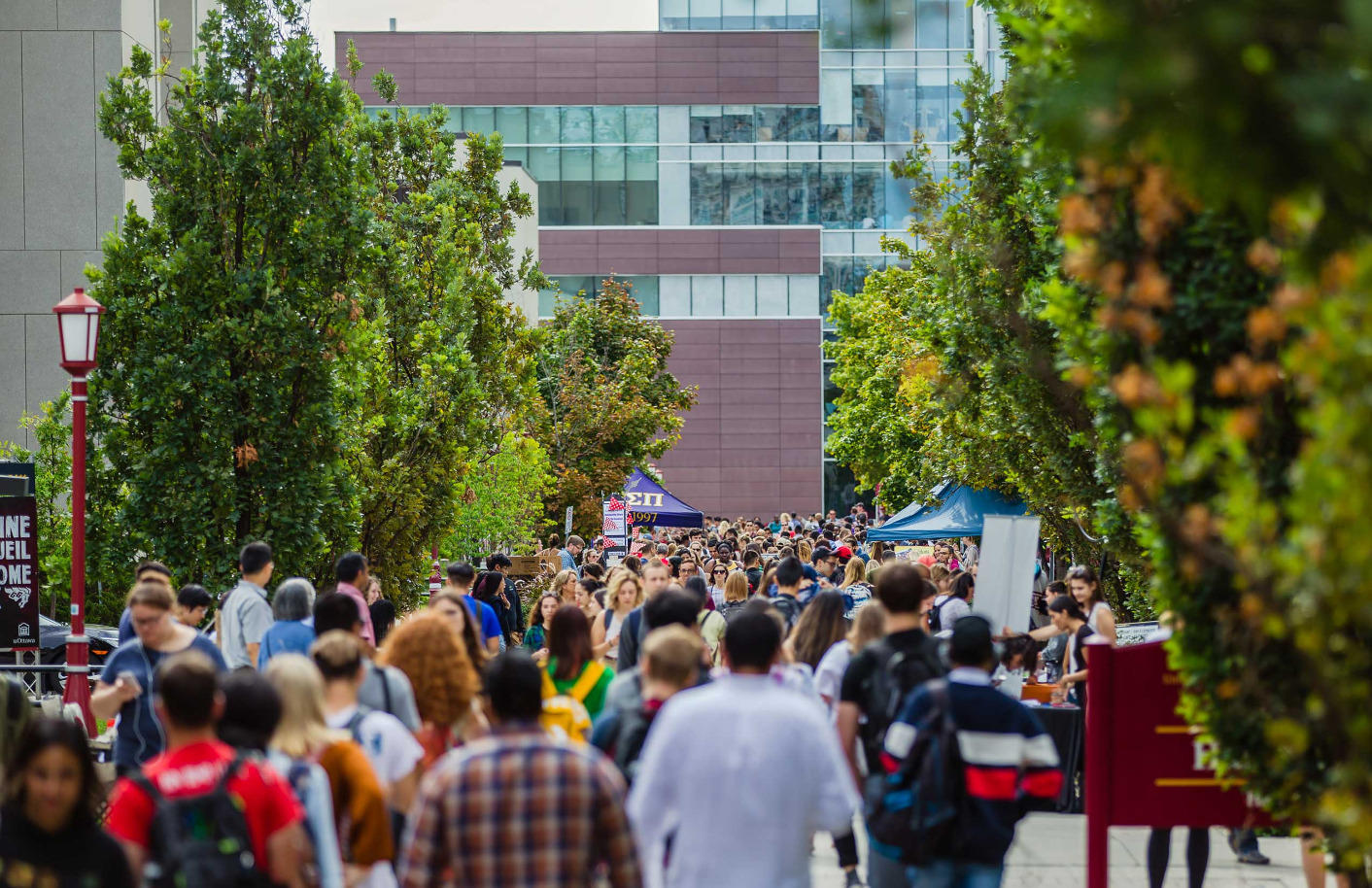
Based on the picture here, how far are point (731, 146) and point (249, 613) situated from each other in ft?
200

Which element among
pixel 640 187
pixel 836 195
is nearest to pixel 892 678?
pixel 836 195

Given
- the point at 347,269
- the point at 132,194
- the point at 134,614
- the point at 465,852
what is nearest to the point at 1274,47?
the point at 465,852

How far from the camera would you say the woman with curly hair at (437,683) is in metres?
6.57

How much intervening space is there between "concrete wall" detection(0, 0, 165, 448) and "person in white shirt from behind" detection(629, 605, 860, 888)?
984 inches

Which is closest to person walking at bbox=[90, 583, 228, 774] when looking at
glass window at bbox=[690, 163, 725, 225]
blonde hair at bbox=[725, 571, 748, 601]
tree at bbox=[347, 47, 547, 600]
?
A: blonde hair at bbox=[725, 571, 748, 601]

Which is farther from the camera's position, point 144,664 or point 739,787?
point 144,664

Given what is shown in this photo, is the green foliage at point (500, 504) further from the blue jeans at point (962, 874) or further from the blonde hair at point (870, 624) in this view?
the blue jeans at point (962, 874)

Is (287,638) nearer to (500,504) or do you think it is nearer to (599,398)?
(500,504)

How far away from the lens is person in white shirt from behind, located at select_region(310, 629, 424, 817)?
5.89 m

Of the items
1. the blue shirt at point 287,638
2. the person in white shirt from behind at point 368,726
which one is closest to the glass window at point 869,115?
the blue shirt at point 287,638

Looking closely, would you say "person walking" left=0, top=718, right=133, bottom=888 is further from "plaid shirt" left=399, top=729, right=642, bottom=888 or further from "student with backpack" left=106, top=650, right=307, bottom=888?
"plaid shirt" left=399, top=729, right=642, bottom=888

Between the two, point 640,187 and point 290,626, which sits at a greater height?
point 640,187

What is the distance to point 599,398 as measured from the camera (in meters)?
41.8

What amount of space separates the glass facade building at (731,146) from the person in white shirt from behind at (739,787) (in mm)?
64366
